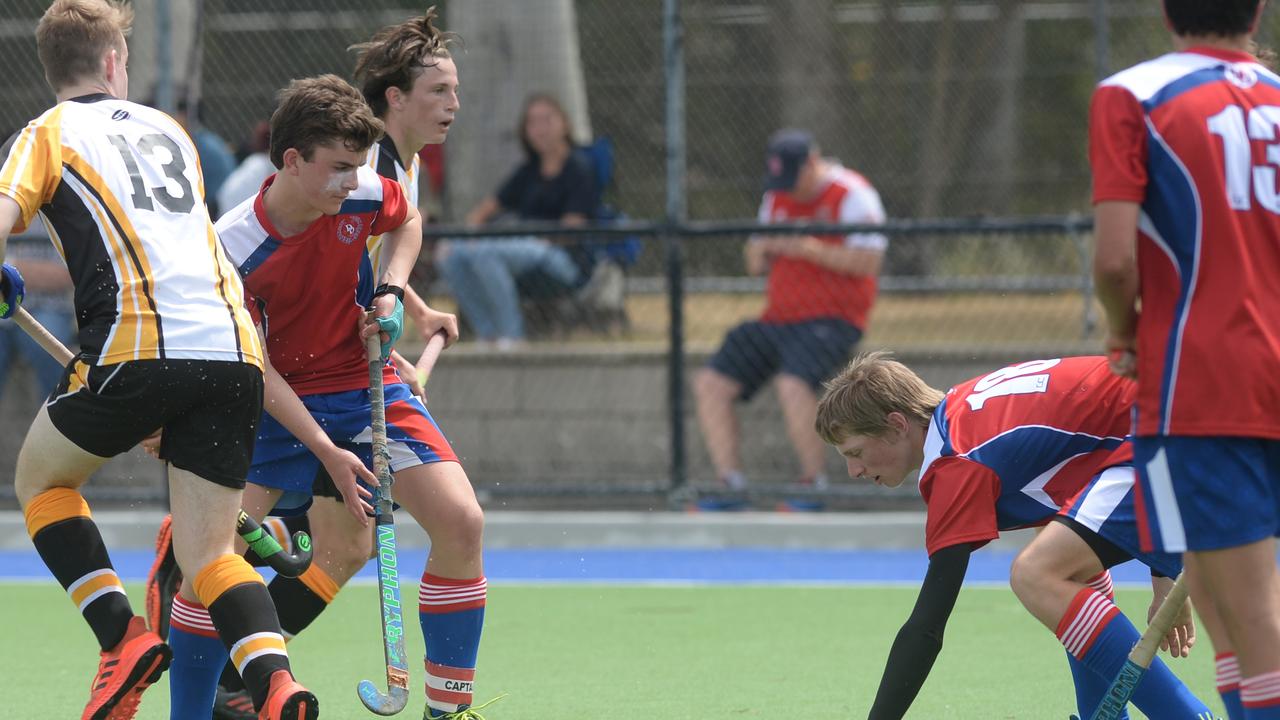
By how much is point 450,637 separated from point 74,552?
86 cm

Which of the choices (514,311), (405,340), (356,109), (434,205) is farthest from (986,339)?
(356,109)

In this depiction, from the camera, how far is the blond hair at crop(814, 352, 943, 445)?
365 centimetres

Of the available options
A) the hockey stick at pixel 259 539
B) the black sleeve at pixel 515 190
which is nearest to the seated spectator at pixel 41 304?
the black sleeve at pixel 515 190

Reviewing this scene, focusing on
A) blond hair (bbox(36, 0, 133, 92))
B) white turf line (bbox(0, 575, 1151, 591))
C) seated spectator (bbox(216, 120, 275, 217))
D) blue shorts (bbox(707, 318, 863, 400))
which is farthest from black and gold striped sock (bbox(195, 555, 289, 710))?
blue shorts (bbox(707, 318, 863, 400))

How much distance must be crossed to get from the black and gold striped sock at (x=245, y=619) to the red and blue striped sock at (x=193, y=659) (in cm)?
32

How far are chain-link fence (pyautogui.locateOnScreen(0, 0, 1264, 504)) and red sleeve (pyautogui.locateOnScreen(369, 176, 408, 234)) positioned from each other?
357 centimetres

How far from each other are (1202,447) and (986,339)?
5631mm

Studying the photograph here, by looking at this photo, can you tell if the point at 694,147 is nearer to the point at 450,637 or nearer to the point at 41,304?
the point at 41,304

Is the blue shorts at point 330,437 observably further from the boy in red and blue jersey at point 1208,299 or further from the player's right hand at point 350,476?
the boy in red and blue jersey at point 1208,299

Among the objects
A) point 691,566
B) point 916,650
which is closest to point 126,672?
point 916,650

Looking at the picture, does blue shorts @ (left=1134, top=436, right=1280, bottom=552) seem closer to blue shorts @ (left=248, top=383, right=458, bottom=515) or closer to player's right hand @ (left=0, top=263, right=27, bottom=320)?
blue shorts @ (left=248, top=383, right=458, bottom=515)

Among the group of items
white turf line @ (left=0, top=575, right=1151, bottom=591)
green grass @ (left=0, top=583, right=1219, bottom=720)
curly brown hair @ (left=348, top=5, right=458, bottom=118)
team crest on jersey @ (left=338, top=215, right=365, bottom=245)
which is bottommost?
white turf line @ (left=0, top=575, right=1151, bottom=591)

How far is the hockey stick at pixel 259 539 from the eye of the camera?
12.4 ft

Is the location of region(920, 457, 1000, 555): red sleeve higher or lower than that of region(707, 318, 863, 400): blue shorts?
higher
